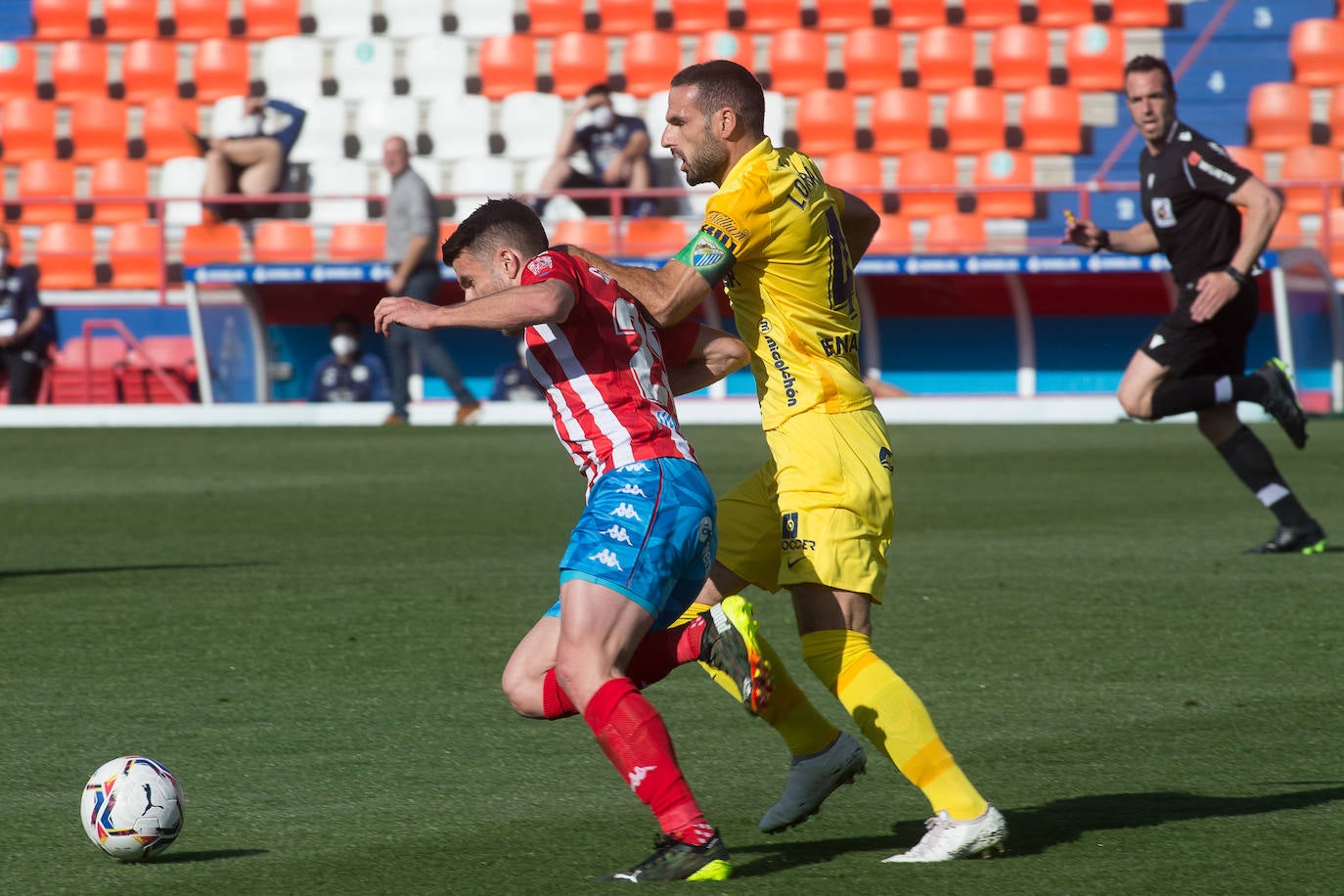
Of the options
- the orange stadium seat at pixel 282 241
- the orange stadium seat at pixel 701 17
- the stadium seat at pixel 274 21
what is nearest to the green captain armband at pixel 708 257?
the orange stadium seat at pixel 282 241

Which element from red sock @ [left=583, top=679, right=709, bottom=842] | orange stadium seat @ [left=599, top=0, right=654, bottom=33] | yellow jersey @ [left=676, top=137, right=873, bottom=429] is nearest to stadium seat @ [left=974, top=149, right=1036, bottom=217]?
orange stadium seat @ [left=599, top=0, right=654, bottom=33]

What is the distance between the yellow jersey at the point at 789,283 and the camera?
3.96 metres

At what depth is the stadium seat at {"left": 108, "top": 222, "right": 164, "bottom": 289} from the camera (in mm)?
19578

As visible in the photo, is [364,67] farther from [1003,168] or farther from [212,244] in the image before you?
[1003,168]

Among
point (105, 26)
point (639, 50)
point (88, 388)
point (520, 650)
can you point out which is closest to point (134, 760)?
point (520, 650)

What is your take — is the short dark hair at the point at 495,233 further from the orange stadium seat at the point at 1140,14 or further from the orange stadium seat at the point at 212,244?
the orange stadium seat at the point at 1140,14

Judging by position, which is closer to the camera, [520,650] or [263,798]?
[520,650]

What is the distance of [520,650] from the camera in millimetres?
3990

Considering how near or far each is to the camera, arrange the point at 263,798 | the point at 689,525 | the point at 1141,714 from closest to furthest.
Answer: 1. the point at 689,525
2. the point at 263,798
3. the point at 1141,714

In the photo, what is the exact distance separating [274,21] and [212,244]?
15.3 feet

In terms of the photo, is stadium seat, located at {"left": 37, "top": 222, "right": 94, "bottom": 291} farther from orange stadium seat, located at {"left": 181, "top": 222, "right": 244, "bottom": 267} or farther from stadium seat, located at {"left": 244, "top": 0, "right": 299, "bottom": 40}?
stadium seat, located at {"left": 244, "top": 0, "right": 299, "bottom": 40}

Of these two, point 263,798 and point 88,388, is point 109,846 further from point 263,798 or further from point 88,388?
point 88,388

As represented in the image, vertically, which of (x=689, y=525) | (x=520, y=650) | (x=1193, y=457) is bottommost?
(x=1193, y=457)

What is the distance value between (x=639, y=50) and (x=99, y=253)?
20.9 ft
